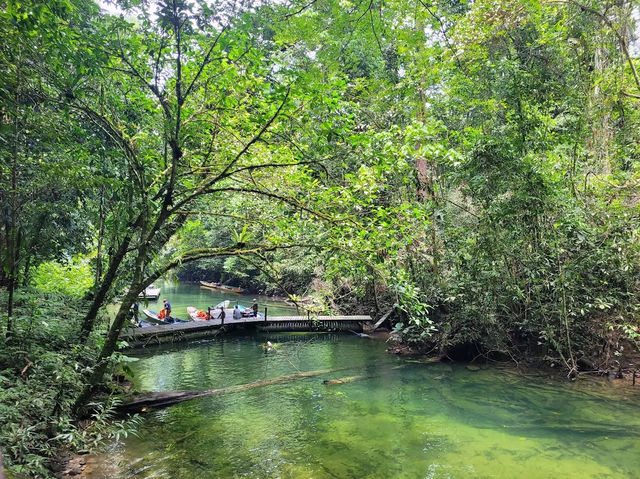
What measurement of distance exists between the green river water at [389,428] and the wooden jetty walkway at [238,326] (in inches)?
147

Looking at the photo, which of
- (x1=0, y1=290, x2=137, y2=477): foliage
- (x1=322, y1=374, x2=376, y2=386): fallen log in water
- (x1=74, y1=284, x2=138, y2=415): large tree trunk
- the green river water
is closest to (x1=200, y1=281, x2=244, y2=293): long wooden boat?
the green river water

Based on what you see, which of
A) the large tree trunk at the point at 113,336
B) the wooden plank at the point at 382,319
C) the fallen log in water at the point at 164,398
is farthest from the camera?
the wooden plank at the point at 382,319

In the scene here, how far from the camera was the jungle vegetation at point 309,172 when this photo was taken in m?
4.36

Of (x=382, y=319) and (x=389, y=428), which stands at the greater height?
(x=382, y=319)

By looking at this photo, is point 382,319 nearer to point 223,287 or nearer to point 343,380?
point 343,380

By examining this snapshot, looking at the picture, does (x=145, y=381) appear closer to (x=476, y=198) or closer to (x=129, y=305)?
(x=129, y=305)

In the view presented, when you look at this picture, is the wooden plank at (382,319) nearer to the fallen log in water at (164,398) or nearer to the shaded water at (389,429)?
the shaded water at (389,429)

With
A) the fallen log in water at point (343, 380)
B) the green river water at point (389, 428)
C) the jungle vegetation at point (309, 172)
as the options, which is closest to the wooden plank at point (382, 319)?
the jungle vegetation at point (309, 172)

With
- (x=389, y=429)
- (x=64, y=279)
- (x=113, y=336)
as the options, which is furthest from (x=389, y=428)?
(x=64, y=279)

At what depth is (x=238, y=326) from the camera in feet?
61.0

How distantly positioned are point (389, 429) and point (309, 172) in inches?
214

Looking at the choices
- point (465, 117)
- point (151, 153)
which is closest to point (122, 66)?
point (151, 153)

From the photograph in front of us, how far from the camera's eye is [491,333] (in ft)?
38.0

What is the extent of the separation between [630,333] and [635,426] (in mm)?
2244
